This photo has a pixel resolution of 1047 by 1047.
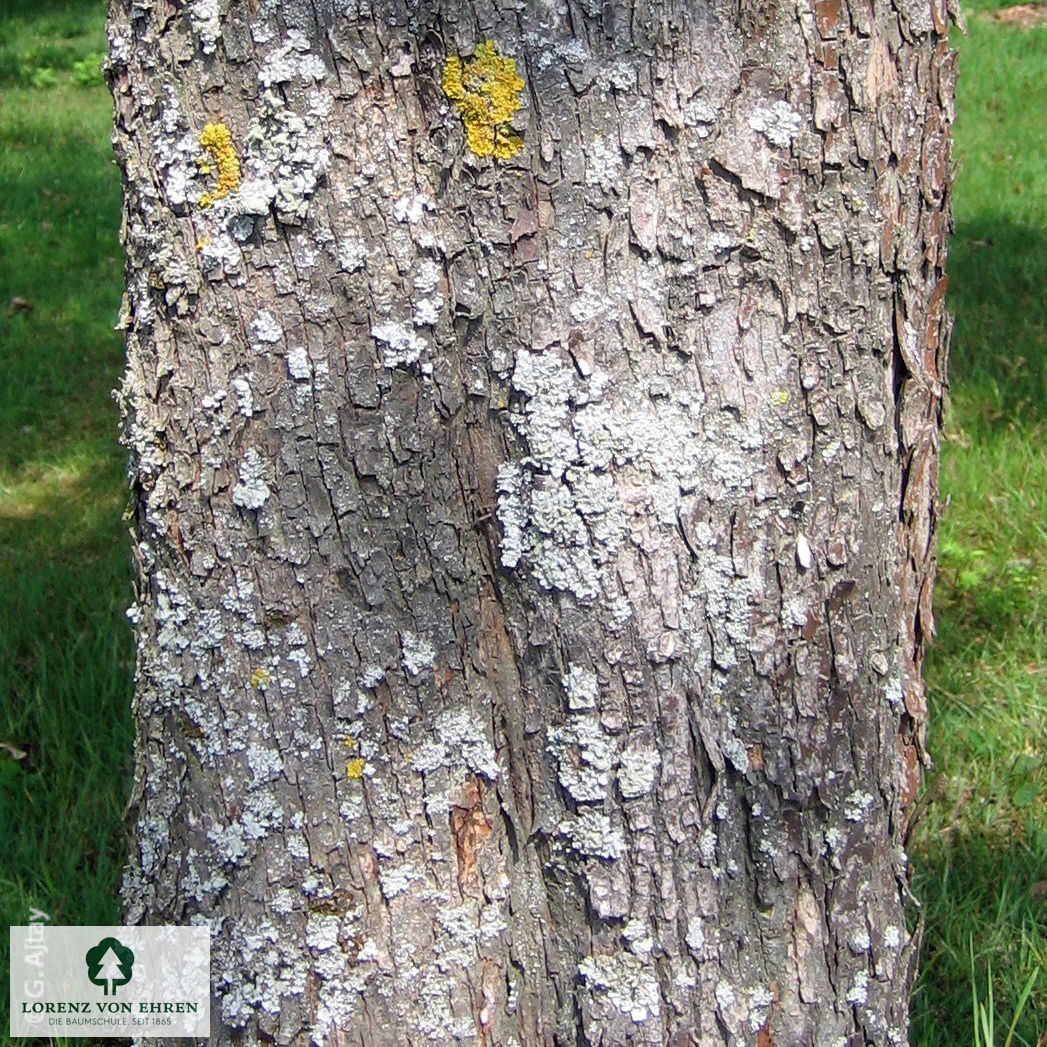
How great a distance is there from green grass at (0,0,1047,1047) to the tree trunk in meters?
0.88

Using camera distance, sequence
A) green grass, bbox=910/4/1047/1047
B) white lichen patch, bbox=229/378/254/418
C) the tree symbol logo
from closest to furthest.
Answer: white lichen patch, bbox=229/378/254/418, the tree symbol logo, green grass, bbox=910/4/1047/1047

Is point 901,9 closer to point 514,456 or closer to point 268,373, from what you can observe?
point 514,456

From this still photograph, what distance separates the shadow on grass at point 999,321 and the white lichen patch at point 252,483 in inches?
130

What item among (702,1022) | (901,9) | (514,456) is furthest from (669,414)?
(702,1022)

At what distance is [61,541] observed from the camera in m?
4.00

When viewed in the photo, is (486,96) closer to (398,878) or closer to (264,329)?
(264,329)

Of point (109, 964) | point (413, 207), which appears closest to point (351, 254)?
point (413, 207)

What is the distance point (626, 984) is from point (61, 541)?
295 cm

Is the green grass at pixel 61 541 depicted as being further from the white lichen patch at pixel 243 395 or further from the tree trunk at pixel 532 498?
the white lichen patch at pixel 243 395

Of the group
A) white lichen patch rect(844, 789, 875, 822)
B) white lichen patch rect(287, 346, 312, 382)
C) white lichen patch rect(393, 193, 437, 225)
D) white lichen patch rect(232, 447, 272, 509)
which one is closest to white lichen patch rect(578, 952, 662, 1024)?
white lichen patch rect(844, 789, 875, 822)

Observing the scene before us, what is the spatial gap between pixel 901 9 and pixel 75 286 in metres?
5.12

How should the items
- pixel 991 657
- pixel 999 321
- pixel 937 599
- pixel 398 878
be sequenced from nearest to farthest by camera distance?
pixel 398 878 → pixel 991 657 → pixel 937 599 → pixel 999 321

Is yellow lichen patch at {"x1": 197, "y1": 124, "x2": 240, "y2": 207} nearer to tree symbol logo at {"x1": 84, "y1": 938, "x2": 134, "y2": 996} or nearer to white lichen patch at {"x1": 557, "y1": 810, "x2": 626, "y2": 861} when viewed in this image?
white lichen patch at {"x1": 557, "y1": 810, "x2": 626, "y2": 861}

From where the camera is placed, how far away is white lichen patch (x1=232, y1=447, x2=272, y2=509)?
5.00ft
